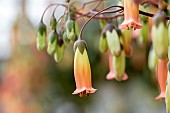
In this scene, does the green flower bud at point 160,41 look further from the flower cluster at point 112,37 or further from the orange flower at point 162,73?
the orange flower at point 162,73

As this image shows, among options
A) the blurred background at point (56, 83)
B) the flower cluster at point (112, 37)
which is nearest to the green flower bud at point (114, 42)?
the flower cluster at point (112, 37)

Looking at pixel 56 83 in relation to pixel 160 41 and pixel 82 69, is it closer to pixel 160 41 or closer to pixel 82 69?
pixel 82 69

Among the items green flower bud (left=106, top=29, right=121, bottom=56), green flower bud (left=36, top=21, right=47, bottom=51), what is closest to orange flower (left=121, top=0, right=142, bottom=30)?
green flower bud (left=106, top=29, right=121, bottom=56)

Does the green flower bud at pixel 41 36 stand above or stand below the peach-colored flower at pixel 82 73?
above

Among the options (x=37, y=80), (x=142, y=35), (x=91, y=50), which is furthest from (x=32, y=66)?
(x=142, y=35)

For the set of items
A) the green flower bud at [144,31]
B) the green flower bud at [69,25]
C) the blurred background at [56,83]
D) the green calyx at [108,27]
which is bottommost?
the blurred background at [56,83]

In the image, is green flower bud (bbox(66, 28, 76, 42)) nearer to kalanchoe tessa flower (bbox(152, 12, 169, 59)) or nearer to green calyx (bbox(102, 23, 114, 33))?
green calyx (bbox(102, 23, 114, 33))

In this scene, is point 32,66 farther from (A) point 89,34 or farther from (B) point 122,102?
(B) point 122,102
